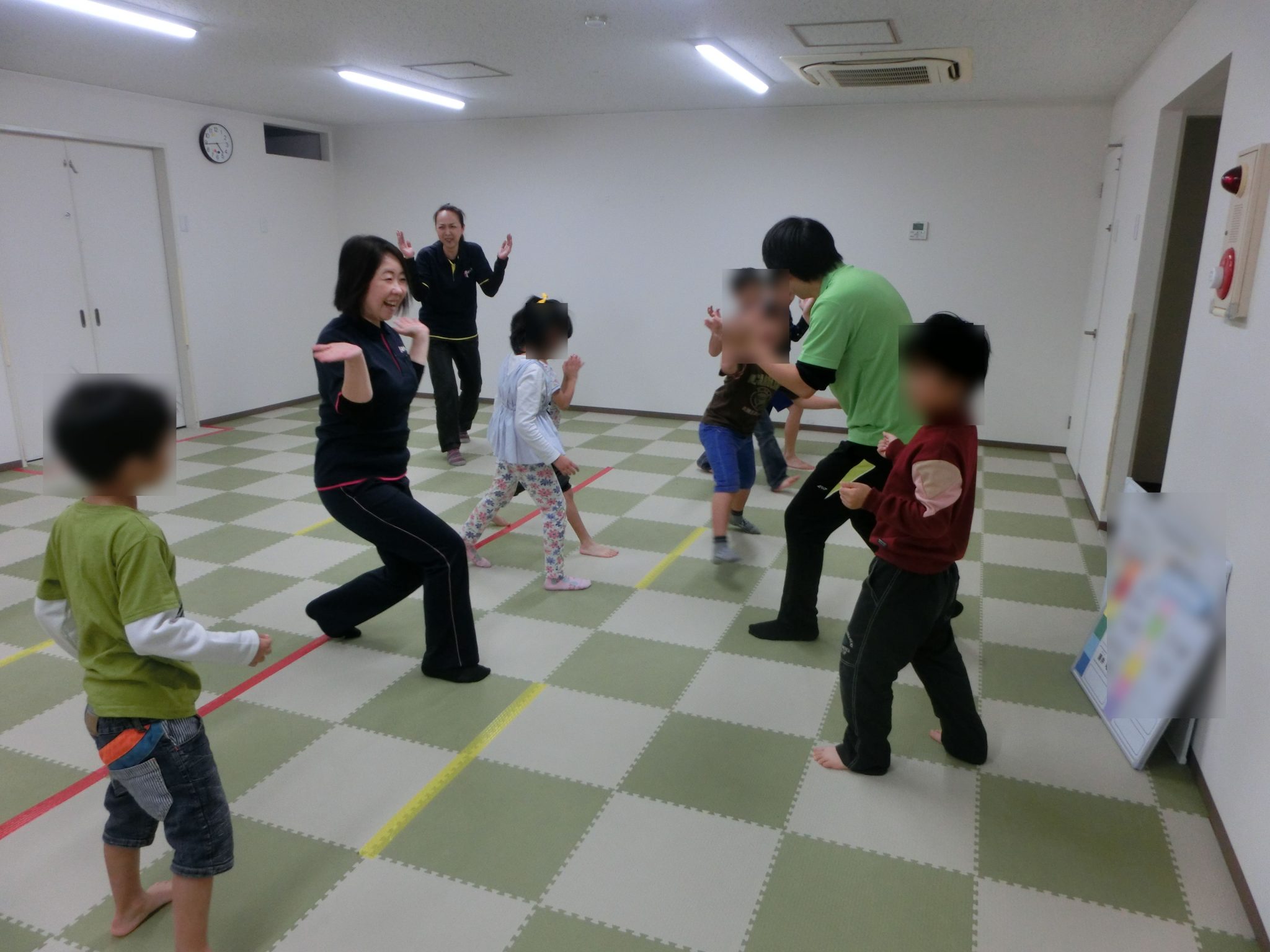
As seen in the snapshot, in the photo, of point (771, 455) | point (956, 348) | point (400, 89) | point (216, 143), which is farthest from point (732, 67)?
point (216, 143)

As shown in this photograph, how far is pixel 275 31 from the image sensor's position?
459cm

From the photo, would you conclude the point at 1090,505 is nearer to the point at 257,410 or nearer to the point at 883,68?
the point at 883,68

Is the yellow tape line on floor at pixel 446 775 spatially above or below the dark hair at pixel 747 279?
below

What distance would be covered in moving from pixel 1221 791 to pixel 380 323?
113 inches

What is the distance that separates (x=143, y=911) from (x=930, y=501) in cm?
214

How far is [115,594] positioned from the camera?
5.18 feet

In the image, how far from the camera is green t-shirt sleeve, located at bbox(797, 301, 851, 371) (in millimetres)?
2639

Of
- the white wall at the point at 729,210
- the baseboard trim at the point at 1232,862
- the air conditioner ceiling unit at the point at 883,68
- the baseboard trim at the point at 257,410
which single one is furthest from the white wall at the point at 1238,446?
the baseboard trim at the point at 257,410

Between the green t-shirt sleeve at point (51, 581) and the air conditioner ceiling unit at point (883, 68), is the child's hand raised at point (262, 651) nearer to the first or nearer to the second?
the green t-shirt sleeve at point (51, 581)

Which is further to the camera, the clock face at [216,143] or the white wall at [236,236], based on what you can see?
the clock face at [216,143]

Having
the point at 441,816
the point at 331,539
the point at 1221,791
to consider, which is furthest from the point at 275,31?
the point at 1221,791

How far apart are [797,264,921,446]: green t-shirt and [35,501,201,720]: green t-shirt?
1896mm

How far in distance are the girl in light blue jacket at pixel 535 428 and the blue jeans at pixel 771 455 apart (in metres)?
1.84

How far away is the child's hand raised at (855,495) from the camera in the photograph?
7.04ft
